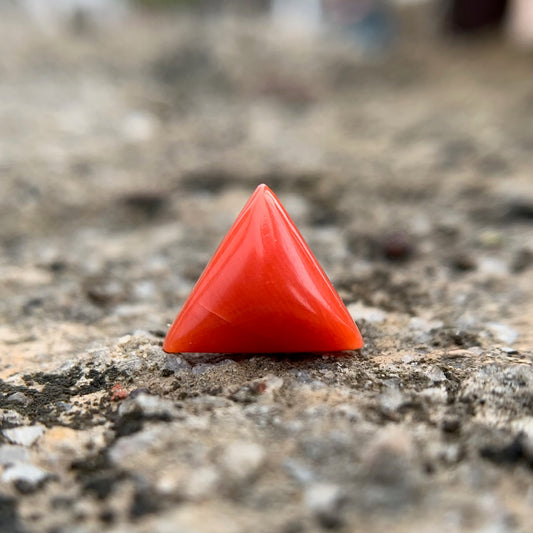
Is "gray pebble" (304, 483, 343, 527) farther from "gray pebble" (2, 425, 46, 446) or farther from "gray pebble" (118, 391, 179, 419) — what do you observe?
"gray pebble" (2, 425, 46, 446)

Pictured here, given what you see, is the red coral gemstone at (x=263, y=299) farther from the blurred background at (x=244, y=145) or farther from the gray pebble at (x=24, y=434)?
A: the blurred background at (x=244, y=145)

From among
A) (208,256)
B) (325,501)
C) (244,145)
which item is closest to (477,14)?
(244,145)

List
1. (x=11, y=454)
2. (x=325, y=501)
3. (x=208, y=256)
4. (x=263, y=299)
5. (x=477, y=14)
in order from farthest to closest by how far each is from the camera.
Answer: (x=477, y=14)
(x=208, y=256)
(x=263, y=299)
(x=11, y=454)
(x=325, y=501)

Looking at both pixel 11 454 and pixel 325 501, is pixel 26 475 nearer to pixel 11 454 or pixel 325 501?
pixel 11 454

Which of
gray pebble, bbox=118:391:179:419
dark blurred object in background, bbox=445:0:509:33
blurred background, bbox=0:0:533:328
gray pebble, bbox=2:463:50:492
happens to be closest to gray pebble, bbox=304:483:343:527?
gray pebble, bbox=118:391:179:419

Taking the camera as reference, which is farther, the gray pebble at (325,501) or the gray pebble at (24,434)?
the gray pebble at (24,434)

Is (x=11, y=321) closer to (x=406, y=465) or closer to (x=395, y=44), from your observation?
(x=406, y=465)

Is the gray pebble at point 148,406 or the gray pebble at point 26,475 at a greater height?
the gray pebble at point 148,406

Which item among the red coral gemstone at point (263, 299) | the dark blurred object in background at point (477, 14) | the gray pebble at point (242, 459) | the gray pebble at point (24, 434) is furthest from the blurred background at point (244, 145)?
the gray pebble at point (242, 459)
